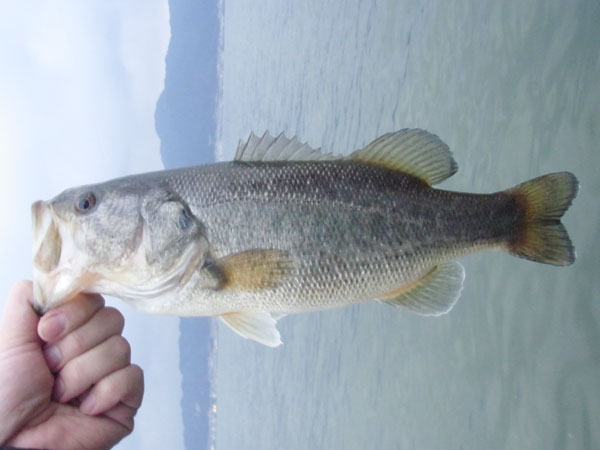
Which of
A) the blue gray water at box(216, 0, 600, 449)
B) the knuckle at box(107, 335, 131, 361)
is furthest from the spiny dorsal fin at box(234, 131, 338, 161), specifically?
the blue gray water at box(216, 0, 600, 449)

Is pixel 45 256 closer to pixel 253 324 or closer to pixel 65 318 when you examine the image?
pixel 65 318

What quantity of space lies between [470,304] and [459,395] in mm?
916

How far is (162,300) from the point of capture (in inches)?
86.9

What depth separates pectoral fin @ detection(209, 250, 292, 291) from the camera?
7.15 feet

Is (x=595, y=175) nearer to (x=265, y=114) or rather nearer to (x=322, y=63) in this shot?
(x=322, y=63)

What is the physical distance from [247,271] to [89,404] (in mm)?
767

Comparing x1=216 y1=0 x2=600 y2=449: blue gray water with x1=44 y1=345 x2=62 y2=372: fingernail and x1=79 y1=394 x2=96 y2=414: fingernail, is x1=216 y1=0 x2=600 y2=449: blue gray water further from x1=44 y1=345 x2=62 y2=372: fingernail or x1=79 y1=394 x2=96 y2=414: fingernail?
x1=44 y1=345 x2=62 y2=372: fingernail

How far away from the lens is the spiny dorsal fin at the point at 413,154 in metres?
2.41

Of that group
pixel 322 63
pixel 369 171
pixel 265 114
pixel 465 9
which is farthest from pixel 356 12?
pixel 369 171

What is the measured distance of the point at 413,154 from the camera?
7.98 ft

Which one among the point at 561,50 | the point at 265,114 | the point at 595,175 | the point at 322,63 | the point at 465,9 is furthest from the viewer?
the point at 265,114

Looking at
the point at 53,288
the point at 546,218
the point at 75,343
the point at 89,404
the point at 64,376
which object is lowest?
the point at 89,404

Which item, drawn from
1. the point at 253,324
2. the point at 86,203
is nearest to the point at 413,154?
the point at 253,324

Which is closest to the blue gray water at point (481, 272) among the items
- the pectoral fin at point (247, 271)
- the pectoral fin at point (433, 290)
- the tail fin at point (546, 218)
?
the tail fin at point (546, 218)
